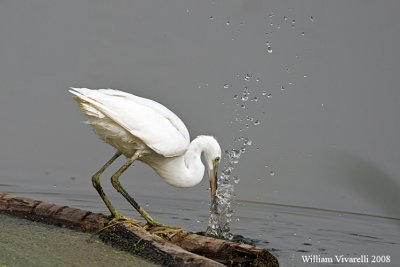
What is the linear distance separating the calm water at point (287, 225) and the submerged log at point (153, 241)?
11.0 inches

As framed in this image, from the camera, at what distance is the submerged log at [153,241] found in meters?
4.16

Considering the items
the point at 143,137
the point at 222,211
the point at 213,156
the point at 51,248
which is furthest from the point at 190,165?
the point at 51,248

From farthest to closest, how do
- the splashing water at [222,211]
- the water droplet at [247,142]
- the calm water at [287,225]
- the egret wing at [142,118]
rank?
1. the water droplet at [247,142]
2. the splashing water at [222,211]
3. the calm water at [287,225]
4. the egret wing at [142,118]

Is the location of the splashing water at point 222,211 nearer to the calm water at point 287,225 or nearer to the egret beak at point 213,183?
the egret beak at point 213,183

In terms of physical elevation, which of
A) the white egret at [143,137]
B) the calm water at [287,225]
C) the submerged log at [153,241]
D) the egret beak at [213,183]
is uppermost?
the white egret at [143,137]

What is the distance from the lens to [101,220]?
5164mm

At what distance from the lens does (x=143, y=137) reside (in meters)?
5.53

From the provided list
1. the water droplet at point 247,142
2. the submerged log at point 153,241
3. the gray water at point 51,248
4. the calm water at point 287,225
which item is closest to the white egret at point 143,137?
the submerged log at point 153,241

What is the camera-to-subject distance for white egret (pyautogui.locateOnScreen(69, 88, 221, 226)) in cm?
542

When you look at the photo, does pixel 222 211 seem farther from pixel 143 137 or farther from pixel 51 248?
pixel 51 248

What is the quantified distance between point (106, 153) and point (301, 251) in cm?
359

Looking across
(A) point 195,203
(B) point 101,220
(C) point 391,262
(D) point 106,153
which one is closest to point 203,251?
(B) point 101,220

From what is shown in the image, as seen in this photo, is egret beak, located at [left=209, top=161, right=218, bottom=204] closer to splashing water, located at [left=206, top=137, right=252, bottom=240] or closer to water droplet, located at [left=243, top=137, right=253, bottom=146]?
splashing water, located at [left=206, top=137, right=252, bottom=240]

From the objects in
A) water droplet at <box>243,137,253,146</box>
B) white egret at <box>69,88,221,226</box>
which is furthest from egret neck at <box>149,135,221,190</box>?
water droplet at <box>243,137,253,146</box>
